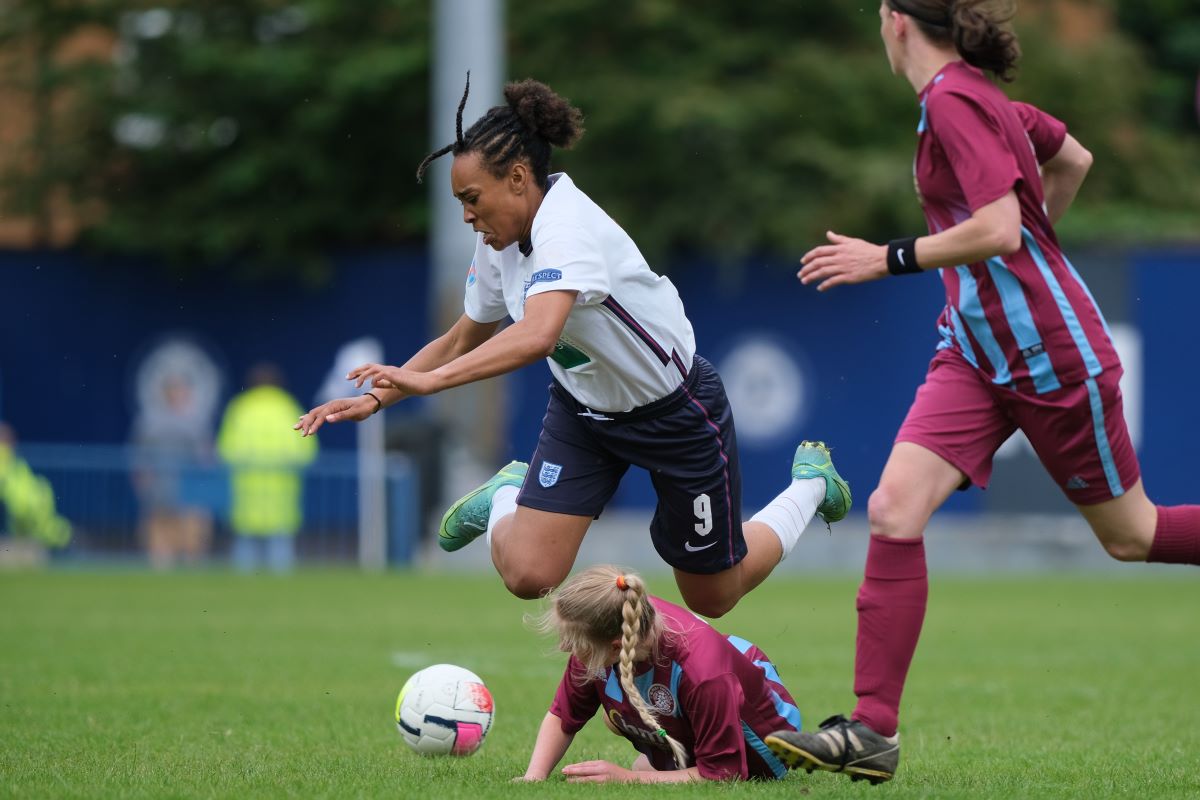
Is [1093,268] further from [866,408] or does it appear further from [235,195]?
[235,195]

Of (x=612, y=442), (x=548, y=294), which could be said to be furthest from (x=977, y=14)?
(x=612, y=442)

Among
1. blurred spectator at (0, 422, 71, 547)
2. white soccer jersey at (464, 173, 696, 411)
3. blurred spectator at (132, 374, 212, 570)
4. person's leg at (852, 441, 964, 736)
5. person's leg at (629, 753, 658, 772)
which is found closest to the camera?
person's leg at (852, 441, 964, 736)

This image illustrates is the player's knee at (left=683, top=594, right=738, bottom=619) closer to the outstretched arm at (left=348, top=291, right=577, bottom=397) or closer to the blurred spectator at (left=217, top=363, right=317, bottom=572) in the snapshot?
the outstretched arm at (left=348, top=291, right=577, bottom=397)

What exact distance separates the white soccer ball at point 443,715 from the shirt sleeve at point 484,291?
1330mm

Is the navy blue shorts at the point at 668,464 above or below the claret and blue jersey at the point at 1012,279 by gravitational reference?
below

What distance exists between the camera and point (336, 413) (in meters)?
5.21

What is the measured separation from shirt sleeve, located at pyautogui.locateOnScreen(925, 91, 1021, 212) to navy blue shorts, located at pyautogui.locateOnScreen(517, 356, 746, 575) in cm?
151

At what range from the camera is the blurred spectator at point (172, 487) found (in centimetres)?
1817

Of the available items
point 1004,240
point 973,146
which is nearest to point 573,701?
point 1004,240

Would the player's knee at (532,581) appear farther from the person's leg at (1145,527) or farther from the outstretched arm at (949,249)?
the person's leg at (1145,527)

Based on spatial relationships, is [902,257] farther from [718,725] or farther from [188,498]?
[188,498]

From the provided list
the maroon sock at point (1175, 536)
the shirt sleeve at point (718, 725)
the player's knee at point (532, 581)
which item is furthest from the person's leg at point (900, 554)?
the player's knee at point (532, 581)

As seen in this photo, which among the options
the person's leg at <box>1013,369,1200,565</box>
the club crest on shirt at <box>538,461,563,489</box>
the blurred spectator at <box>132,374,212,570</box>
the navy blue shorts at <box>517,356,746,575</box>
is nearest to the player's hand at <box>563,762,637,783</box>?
the navy blue shorts at <box>517,356,746,575</box>

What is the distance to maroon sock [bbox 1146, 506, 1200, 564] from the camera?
543 centimetres
